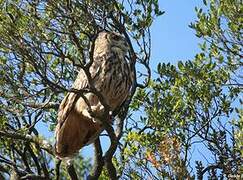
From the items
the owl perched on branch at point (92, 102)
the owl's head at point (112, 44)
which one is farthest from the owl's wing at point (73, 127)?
the owl's head at point (112, 44)

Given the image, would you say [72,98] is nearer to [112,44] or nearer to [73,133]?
[73,133]

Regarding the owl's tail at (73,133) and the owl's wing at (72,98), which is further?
the owl's tail at (73,133)

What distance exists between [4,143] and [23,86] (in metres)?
1.53

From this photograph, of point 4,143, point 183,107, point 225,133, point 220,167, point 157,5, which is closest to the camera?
point 220,167

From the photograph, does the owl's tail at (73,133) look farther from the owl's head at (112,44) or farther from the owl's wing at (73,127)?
the owl's head at (112,44)

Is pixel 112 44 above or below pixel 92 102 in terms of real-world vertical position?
above

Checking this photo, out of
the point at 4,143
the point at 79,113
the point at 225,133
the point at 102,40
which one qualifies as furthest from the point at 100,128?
the point at 4,143

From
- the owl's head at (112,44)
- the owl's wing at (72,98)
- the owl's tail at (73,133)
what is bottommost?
the owl's tail at (73,133)

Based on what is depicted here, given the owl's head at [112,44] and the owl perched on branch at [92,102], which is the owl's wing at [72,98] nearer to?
the owl perched on branch at [92,102]

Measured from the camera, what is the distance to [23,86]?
5.93m

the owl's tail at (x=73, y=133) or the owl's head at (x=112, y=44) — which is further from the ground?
the owl's head at (x=112, y=44)

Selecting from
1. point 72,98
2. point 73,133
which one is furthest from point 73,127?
point 72,98

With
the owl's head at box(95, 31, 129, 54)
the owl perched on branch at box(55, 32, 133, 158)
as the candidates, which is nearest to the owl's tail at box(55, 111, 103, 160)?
the owl perched on branch at box(55, 32, 133, 158)

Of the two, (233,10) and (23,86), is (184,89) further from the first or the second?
(23,86)
